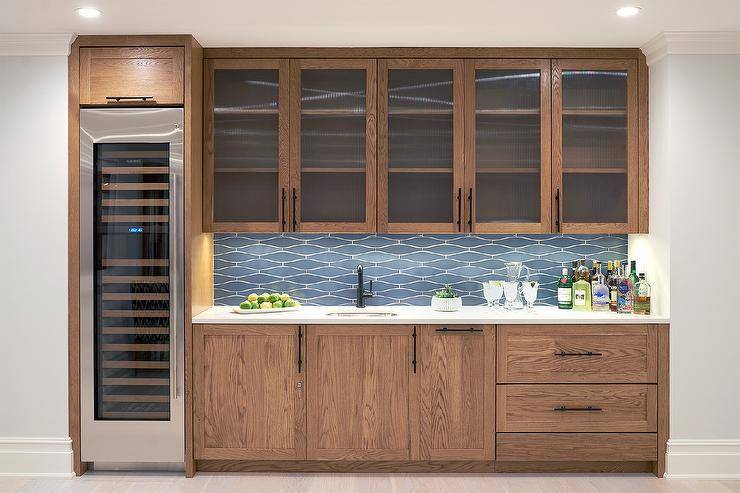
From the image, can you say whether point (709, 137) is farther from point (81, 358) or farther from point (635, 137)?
point (81, 358)

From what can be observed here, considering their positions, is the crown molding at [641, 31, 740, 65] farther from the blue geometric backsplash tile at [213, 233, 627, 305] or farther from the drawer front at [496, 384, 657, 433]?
the drawer front at [496, 384, 657, 433]

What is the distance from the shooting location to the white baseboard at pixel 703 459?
356cm

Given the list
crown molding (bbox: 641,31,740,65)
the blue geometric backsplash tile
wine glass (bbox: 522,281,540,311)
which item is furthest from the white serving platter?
crown molding (bbox: 641,31,740,65)

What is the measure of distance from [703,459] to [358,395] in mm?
1915

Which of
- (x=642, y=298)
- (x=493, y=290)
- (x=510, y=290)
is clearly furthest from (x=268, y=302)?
(x=642, y=298)

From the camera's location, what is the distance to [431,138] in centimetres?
379

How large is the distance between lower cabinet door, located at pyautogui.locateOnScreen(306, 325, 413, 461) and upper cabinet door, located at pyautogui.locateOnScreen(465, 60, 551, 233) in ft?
2.99

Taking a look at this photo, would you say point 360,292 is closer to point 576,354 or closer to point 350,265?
point 350,265

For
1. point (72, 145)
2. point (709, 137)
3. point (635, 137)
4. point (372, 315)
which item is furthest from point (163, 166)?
point (709, 137)

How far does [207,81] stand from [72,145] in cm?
82

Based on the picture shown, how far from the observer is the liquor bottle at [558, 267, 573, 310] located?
3904mm

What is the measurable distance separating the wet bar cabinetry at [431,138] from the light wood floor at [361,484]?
1376mm

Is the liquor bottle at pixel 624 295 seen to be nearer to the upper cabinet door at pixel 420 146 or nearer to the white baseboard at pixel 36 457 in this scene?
the upper cabinet door at pixel 420 146

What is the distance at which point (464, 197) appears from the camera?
3.77m
